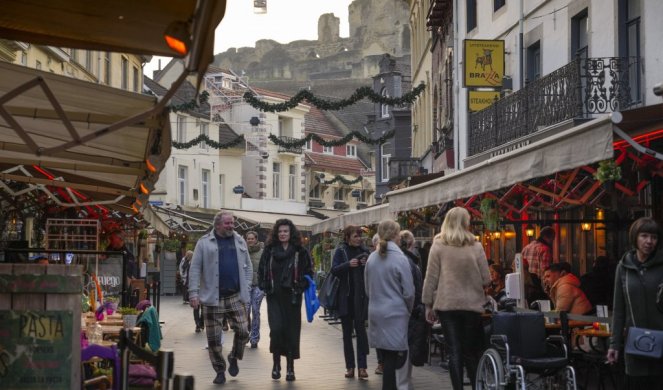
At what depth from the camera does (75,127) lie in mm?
8664

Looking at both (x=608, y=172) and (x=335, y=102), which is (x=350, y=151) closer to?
(x=335, y=102)

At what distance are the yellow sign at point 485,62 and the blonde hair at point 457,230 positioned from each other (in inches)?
559

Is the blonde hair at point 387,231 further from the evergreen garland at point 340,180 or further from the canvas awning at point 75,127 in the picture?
the evergreen garland at point 340,180

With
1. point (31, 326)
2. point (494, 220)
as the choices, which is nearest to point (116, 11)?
point (31, 326)

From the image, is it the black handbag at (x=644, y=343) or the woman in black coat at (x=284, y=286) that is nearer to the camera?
the black handbag at (x=644, y=343)

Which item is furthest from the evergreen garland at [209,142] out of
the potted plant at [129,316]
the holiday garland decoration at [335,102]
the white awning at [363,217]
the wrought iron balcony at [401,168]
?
the potted plant at [129,316]

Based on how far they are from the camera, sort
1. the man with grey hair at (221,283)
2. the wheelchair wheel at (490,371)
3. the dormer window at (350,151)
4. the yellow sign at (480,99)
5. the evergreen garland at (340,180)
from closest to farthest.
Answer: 1. the wheelchair wheel at (490,371)
2. the man with grey hair at (221,283)
3. the yellow sign at (480,99)
4. the evergreen garland at (340,180)
5. the dormer window at (350,151)

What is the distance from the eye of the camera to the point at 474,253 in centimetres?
1179

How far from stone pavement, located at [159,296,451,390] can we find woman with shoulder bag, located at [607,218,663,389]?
15.3ft

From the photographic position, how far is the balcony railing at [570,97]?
715 inches

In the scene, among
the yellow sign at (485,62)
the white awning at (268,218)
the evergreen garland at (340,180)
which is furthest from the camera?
the evergreen garland at (340,180)

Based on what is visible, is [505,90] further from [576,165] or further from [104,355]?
[104,355]

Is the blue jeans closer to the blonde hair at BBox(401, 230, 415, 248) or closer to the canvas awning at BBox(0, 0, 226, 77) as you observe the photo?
the blonde hair at BBox(401, 230, 415, 248)

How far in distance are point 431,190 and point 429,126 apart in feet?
87.4
